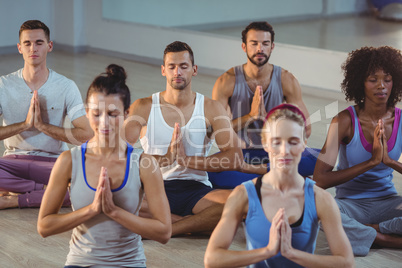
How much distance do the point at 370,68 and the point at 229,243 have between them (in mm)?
1477

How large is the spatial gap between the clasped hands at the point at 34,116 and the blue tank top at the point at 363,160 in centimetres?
149

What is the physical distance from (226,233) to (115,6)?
21.7 feet

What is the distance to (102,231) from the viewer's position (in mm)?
2127

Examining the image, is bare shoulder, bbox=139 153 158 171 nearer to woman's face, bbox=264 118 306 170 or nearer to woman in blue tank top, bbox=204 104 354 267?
woman in blue tank top, bbox=204 104 354 267

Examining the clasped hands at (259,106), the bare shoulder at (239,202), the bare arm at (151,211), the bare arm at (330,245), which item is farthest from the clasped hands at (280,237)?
the clasped hands at (259,106)

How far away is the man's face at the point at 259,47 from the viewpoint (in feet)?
12.4

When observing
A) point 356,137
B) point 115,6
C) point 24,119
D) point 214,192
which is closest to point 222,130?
point 214,192

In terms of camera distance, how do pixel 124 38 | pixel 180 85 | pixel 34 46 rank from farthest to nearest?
pixel 124 38, pixel 34 46, pixel 180 85

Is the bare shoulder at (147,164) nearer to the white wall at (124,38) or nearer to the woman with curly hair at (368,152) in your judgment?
the woman with curly hair at (368,152)

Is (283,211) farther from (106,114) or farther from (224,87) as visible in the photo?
(224,87)

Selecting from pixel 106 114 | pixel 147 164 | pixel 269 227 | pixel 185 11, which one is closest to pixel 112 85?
pixel 106 114

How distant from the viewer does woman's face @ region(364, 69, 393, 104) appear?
10.1 ft

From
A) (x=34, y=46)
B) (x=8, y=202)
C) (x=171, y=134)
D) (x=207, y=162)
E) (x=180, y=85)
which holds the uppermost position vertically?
(x=34, y=46)

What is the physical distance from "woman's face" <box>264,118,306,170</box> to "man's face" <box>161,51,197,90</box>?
1.29 m
